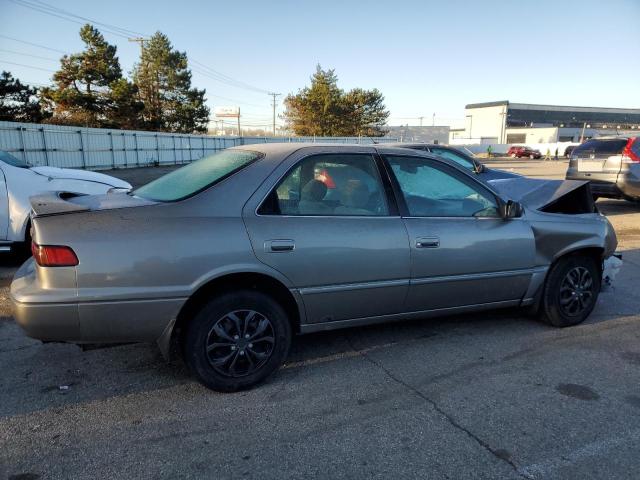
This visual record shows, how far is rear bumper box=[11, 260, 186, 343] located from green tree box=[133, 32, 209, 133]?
5103cm

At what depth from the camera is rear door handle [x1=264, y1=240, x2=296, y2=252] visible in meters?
2.96

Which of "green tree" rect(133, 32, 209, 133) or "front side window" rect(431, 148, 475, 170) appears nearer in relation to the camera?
"front side window" rect(431, 148, 475, 170)

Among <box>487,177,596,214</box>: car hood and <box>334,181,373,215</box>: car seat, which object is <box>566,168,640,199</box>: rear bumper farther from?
<box>334,181,373,215</box>: car seat

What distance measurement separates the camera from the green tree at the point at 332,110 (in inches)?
2190

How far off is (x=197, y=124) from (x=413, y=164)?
52013mm

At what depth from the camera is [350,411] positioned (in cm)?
284

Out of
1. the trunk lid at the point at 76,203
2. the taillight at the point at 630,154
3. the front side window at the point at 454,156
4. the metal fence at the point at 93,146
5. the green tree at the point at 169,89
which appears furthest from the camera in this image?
the green tree at the point at 169,89

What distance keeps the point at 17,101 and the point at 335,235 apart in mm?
38519

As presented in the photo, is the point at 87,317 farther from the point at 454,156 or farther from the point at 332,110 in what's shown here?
the point at 332,110

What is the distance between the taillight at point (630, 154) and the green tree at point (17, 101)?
36105 mm

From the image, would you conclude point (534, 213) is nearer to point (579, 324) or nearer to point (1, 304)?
point (579, 324)

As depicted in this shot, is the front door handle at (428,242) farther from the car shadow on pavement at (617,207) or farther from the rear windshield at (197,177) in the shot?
the car shadow on pavement at (617,207)

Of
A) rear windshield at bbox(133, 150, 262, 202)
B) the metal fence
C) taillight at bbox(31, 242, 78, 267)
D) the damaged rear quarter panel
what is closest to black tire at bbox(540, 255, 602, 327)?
the damaged rear quarter panel

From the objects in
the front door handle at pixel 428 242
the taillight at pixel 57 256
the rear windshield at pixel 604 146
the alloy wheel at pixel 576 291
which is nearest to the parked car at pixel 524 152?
the rear windshield at pixel 604 146
